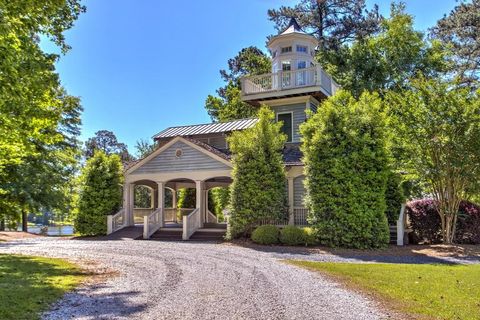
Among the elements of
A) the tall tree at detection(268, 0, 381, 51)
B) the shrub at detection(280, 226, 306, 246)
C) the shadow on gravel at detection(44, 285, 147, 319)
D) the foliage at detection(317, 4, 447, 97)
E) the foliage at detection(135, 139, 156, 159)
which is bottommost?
the shadow on gravel at detection(44, 285, 147, 319)

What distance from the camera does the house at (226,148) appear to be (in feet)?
66.7

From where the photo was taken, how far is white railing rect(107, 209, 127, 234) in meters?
21.0

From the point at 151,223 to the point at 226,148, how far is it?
19.5ft

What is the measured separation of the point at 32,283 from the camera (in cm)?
887

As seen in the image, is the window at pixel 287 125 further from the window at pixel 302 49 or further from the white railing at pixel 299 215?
the white railing at pixel 299 215

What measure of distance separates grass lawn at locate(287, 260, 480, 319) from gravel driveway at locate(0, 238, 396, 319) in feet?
2.03

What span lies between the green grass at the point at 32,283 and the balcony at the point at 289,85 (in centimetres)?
1378

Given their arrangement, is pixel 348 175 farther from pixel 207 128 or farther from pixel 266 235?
pixel 207 128

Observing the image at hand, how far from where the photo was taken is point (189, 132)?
2578 centimetres

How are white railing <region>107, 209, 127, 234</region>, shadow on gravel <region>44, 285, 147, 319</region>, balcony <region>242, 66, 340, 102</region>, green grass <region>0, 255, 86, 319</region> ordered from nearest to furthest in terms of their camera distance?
shadow on gravel <region>44, 285, 147, 319</region>, green grass <region>0, 255, 86, 319</region>, white railing <region>107, 209, 127, 234</region>, balcony <region>242, 66, 340, 102</region>

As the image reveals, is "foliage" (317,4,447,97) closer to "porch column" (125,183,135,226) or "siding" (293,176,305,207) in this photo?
"siding" (293,176,305,207)

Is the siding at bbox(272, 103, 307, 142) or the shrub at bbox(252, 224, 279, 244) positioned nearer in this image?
the shrub at bbox(252, 224, 279, 244)

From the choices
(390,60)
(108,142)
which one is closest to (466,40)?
(390,60)

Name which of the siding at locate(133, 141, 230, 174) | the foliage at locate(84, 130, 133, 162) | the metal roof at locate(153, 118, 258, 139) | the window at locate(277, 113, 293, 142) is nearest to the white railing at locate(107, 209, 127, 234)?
the siding at locate(133, 141, 230, 174)
